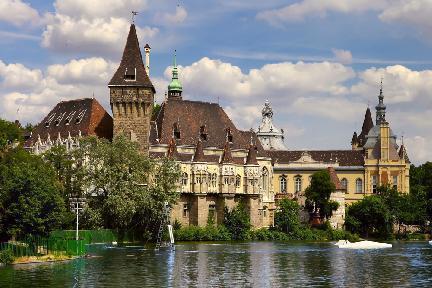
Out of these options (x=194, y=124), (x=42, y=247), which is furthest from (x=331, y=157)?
(x=42, y=247)

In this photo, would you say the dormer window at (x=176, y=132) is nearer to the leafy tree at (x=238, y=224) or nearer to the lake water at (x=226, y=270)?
the leafy tree at (x=238, y=224)

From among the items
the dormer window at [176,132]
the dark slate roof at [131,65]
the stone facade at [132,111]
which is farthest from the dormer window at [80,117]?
the dormer window at [176,132]

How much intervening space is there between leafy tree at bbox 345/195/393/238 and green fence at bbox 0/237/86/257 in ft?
205

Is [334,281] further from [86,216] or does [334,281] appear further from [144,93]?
[144,93]

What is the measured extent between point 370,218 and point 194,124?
28644 mm

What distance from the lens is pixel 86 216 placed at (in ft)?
319

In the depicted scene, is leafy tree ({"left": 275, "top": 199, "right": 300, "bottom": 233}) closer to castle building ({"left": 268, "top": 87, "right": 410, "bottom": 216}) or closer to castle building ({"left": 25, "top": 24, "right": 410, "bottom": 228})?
castle building ({"left": 25, "top": 24, "right": 410, "bottom": 228})

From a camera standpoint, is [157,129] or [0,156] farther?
[157,129]

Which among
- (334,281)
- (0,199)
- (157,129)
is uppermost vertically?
(157,129)

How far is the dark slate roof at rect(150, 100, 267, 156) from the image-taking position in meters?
125

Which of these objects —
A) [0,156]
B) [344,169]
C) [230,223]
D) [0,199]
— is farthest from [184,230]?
[344,169]

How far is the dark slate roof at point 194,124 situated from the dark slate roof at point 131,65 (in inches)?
264

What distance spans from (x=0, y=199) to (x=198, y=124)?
58.9 meters

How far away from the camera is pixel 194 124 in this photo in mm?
128250
